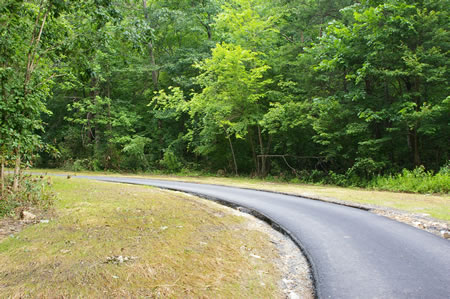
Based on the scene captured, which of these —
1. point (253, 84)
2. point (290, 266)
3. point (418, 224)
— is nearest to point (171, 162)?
point (253, 84)

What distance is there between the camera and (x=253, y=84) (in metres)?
18.9

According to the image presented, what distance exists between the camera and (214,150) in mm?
23359

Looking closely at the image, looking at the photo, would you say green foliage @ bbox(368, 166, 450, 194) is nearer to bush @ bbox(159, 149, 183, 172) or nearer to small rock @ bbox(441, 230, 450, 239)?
small rock @ bbox(441, 230, 450, 239)

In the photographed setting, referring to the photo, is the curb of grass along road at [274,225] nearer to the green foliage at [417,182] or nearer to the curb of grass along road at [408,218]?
the curb of grass along road at [408,218]

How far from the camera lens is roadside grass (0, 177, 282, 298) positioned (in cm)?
332

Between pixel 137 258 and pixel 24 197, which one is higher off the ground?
pixel 24 197

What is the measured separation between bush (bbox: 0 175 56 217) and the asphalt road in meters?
5.72

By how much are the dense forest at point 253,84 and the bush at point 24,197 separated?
0.62 metres

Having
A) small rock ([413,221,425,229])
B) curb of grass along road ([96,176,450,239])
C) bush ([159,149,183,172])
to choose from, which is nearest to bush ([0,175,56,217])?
curb of grass along road ([96,176,450,239])

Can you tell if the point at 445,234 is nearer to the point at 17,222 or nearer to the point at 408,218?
the point at 408,218

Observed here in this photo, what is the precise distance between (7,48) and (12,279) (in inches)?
231

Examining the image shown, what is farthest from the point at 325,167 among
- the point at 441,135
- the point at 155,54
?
the point at 155,54

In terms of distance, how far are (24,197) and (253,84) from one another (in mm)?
14369

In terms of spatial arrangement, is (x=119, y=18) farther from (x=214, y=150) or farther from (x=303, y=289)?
(x=214, y=150)
